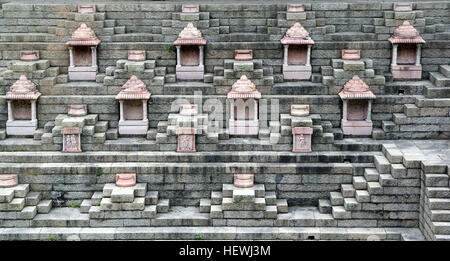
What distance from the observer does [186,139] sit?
26.0 meters

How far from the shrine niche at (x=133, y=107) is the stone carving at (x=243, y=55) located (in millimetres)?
3155

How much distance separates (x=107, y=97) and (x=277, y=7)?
21.6ft

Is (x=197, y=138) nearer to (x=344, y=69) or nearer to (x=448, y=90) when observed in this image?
(x=344, y=69)

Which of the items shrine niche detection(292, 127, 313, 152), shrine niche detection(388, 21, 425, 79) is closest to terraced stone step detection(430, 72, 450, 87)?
shrine niche detection(388, 21, 425, 79)

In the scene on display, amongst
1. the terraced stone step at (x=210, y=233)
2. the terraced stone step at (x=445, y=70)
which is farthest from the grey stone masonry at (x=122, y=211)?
the terraced stone step at (x=445, y=70)

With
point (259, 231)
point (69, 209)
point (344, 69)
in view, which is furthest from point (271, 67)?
point (69, 209)

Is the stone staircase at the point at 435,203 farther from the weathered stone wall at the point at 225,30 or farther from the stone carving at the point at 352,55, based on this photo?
the stone carving at the point at 352,55

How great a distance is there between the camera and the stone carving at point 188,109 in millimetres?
26531

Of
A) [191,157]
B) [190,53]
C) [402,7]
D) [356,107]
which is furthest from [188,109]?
[402,7]

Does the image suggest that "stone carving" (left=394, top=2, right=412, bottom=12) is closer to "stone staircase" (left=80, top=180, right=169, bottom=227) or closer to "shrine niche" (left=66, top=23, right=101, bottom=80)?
"shrine niche" (left=66, top=23, right=101, bottom=80)

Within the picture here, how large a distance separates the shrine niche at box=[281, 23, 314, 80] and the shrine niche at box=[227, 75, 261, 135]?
194cm

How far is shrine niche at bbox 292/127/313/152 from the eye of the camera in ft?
Result: 84.6

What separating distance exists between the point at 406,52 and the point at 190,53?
6975mm

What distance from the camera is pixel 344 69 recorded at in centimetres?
2747
